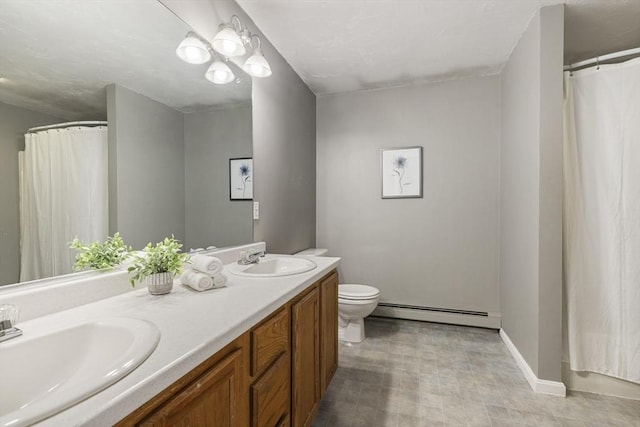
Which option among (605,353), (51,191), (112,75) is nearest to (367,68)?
(112,75)

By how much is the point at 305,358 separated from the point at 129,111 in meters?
1.30

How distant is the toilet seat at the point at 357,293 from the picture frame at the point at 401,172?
38.8 inches

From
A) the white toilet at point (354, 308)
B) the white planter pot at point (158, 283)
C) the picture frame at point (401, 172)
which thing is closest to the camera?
the white planter pot at point (158, 283)

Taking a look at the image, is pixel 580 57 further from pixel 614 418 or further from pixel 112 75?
pixel 112 75

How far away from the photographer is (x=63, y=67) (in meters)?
0.96

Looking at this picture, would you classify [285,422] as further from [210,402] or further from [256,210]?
[256,210]

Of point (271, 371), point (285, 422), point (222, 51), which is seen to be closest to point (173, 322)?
point (271, 371)

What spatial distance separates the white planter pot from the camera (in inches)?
41.1

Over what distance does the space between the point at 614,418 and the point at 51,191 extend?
2.81 m

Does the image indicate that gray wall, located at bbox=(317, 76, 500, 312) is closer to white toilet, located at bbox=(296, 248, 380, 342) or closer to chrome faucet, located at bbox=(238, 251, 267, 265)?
white toilet, located at bbox=(296, 248, 380, 342)

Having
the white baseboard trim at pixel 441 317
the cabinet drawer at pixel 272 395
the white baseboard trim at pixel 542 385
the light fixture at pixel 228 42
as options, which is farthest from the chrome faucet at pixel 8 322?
the white baseboard trim at pixel 441 317

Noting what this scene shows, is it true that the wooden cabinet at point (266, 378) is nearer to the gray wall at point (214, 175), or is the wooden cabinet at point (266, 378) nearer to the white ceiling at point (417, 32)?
the gray wall at point (214, 175)

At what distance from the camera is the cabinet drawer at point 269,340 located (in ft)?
3.06

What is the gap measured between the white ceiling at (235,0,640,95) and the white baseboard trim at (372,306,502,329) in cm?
229
